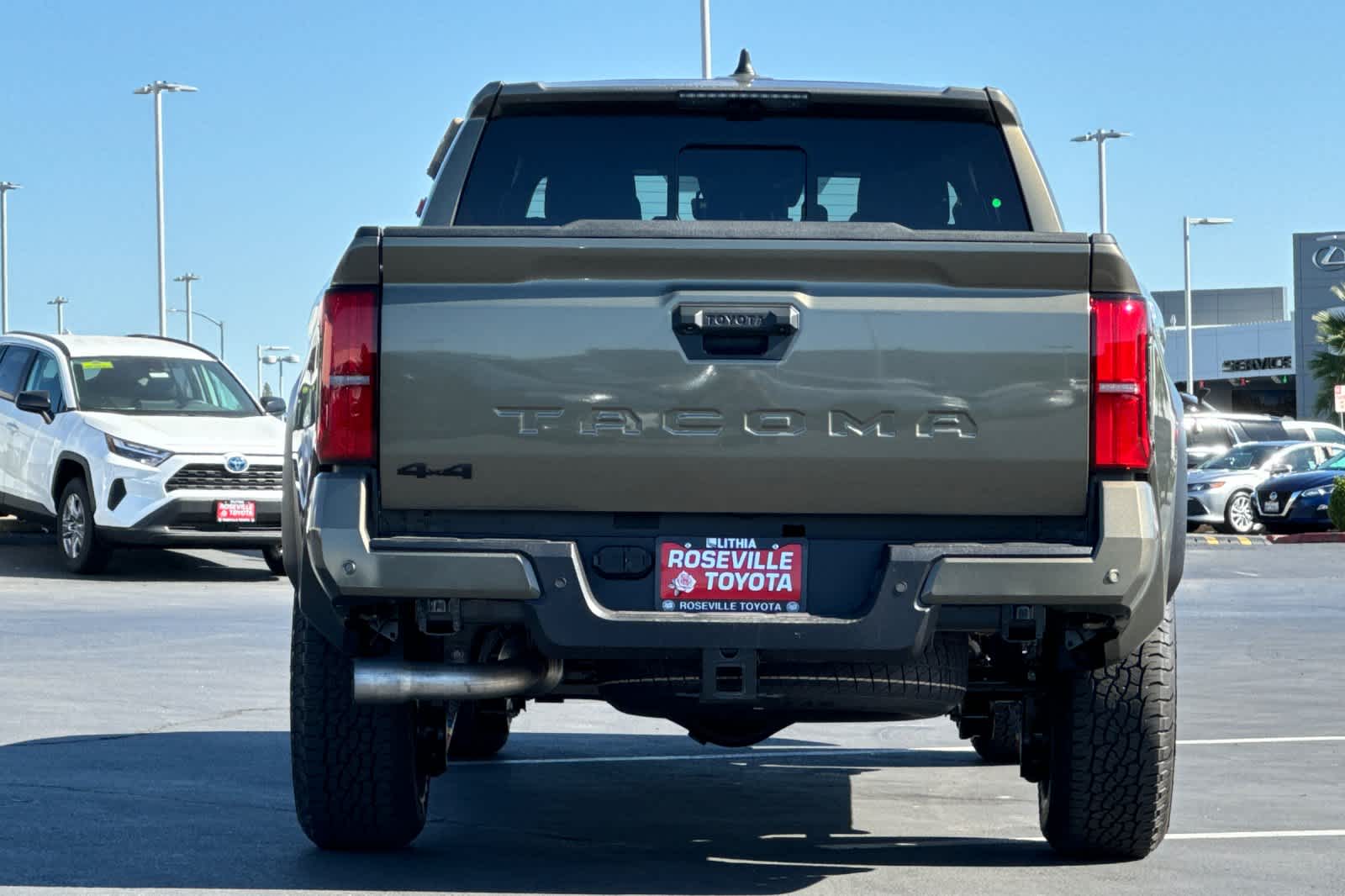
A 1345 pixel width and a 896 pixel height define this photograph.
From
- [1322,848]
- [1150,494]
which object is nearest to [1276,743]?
[1322,848]

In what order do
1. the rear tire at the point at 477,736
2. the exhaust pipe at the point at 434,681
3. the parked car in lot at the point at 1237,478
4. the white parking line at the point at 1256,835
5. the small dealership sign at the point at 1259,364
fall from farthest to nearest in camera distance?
the small dealership sign at the point at 1259,364, the parked car in lot at the point at 1237,478, the rear tire at the point at 477,736, the white parking line at the point at 1256,835, the exhaust pipe at the point at 434,681

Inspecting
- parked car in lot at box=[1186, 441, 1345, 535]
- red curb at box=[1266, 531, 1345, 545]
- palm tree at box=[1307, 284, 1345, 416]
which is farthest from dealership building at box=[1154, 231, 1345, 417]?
red curb at box=[1266, 531, 1345, 545]

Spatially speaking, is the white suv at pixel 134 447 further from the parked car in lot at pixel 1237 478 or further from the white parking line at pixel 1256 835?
the parked car in lot at pixel 1237 478

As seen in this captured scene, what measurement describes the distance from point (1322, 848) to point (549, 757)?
3.36 m

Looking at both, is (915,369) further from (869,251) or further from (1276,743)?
(1276,743)

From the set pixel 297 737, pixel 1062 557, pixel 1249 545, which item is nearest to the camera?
pixel 1062 557

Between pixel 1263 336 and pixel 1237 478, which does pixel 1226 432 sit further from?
pixel 1263 336

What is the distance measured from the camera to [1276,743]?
9.10 metres

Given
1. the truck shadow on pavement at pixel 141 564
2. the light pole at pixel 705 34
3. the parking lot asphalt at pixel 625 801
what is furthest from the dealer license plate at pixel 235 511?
the light pole at pixel 705 34

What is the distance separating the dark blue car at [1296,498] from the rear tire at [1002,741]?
23.1 metres

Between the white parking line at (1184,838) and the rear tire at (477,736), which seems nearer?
the white parking line at (1184,838)

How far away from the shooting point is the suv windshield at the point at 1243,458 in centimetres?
3244

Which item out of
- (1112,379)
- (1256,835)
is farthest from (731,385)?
(1256,835)

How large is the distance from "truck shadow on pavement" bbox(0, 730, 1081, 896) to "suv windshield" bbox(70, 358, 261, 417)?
34.3 feet
